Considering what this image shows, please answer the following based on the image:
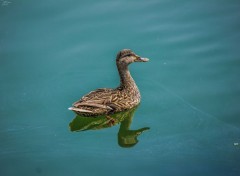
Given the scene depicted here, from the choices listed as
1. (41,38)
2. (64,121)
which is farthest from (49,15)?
(64,121)

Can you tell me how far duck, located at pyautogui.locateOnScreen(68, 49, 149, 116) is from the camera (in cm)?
683

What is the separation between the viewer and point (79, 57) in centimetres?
833

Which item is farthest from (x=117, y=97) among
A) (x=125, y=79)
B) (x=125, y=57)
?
(x=125, y=57)

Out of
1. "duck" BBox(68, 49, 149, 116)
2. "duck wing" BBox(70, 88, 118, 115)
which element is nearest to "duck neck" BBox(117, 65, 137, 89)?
"duck" BBox(68, 49, 149, 116)

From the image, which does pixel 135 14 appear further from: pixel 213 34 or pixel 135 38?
pixel 213 34

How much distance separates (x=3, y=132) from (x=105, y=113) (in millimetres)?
1674

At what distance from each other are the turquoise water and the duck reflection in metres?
0.08

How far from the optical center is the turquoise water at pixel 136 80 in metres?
6.32

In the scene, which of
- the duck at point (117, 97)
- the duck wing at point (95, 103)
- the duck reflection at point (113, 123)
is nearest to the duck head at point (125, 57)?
the duck at point (117, 97)

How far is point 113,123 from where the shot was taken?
7078 mm

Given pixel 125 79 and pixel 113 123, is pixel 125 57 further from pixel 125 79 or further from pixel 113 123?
pixel 113 123

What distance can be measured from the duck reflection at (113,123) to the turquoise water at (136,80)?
80 millimetres

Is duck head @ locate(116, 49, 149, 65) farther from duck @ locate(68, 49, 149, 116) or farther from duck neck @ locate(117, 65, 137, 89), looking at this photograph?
duck neck @ locate(117, 65, 137, 89)

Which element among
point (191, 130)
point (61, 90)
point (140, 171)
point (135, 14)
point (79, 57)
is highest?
point (135, 14)
